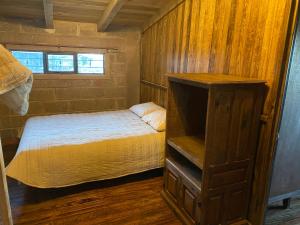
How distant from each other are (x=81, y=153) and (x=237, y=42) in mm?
1805

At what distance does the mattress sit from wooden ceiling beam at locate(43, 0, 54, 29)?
61.5 inches

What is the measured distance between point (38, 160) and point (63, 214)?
1.81 feet

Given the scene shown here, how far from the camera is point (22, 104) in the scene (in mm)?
1141

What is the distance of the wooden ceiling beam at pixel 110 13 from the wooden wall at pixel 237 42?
2.37 ft

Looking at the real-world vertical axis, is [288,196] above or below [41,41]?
below

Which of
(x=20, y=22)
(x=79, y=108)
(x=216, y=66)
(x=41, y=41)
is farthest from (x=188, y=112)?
(x=20, y=22)

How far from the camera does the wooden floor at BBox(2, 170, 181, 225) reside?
1932 millimetres

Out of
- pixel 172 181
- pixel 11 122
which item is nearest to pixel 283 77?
pixel 172 181

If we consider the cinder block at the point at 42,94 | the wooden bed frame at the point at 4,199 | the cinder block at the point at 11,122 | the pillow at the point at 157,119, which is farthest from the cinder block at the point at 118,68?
the wooden bed frame at the point at 4,199

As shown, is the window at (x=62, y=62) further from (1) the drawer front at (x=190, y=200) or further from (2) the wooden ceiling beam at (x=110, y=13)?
(1) the drawer front at (x=190, y=200)

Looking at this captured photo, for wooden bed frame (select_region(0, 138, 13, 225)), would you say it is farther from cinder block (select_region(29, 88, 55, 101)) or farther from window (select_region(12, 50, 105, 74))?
window (select_region(12, 50, 105, 74))

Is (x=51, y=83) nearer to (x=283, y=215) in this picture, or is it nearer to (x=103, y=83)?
(x=103, y=83)

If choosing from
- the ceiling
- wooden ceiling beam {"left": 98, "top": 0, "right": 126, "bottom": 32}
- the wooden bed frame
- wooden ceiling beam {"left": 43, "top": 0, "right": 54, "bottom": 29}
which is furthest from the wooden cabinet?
wooden ceiling beam {"left": 43, "top": 0, "right": 54, "bottom": 29}

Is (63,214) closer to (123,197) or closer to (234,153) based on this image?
(123,197)
